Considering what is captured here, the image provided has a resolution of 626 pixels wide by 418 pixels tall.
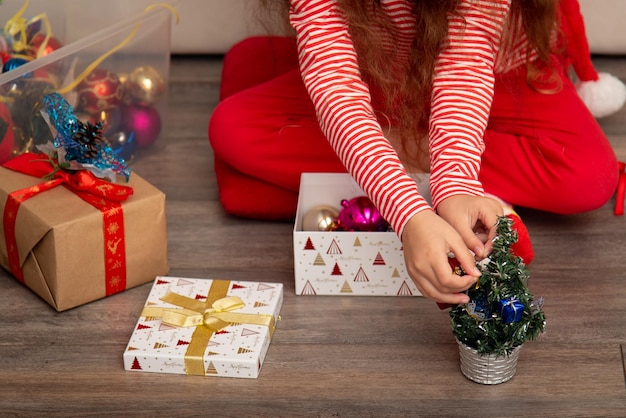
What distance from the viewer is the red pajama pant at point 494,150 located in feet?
4.63

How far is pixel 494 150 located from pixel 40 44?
2.59 ft

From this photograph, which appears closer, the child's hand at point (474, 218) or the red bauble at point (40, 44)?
the child's hand at point (474, 218)

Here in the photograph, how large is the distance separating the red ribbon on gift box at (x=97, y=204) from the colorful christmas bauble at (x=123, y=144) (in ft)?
0.94

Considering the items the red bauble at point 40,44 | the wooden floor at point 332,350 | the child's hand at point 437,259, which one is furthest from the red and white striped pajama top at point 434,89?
the red bauble at point 40,44

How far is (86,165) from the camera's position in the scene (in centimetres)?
126

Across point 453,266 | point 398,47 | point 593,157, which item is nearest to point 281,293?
point 453,266

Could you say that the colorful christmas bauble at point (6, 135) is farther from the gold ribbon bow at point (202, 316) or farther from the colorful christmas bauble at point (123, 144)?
the gold ribbon bow at point (202, 316)

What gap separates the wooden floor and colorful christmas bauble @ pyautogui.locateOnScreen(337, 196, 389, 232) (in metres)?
0.10

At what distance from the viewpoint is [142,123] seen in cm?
161

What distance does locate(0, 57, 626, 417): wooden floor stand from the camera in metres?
1.09

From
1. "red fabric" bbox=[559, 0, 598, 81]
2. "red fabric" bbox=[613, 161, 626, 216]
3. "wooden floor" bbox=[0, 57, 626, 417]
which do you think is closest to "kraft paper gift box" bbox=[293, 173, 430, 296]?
"wooden floor" bbox=[0, 57, 626, 417]

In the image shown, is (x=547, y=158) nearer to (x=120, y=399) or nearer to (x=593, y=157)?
(x=593, y=157)

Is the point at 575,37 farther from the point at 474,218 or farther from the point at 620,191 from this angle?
the point at 474,218

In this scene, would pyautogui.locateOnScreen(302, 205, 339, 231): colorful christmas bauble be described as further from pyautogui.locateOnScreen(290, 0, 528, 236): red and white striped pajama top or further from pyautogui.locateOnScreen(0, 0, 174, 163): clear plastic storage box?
pyautogui.locateOnScreen(0, 0, 174, 163): clear plastic storage box
